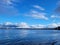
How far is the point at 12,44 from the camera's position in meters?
10.5

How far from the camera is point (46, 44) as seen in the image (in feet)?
36.7

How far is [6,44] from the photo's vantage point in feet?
34.2

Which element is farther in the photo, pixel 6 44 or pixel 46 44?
pixel 46 44

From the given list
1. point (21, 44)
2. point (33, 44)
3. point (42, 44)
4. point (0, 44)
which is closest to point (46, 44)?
point (42, 44)

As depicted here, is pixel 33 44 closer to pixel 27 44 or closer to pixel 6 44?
pixel 27 44

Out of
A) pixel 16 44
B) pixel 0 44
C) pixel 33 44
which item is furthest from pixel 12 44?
pixel 33 44

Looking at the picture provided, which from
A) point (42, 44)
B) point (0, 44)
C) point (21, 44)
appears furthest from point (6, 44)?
point (42, 44)

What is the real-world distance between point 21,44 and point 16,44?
1.52 feet

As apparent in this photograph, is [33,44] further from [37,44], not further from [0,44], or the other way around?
[0,44]

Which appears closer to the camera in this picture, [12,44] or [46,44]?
[12,44]

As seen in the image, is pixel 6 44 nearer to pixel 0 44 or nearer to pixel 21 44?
pixel 0 44

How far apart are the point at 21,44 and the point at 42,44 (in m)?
2.01

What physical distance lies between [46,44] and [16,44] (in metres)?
2.85

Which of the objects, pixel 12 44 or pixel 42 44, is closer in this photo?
pixel 12 44
